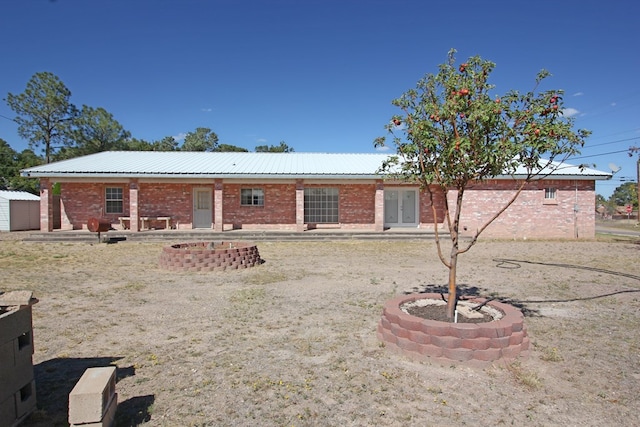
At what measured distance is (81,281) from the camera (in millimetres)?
8195

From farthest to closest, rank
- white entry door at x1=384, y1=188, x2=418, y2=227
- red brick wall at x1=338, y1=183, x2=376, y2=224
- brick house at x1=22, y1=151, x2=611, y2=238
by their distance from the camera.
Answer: white entry door at x1=384, y1=188, x2=418, y2=227
red brick wall at x1=338, y1=183, x2=376, y2=224
brick house at x1=22, y1=151, x2=611, y2=238

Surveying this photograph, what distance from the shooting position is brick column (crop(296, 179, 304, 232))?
16.8 metres

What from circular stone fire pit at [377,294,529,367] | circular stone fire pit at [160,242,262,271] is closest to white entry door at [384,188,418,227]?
circular stone fire pit at [160,242,262,271]

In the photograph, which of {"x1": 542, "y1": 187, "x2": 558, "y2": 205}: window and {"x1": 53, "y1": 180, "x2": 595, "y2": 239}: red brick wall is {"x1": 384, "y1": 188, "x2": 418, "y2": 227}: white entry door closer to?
{"x1": 53, "y1": 180, "x2": 595, "y2": 239}: red brick wall

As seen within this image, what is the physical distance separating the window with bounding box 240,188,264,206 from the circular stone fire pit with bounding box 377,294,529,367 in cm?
1394

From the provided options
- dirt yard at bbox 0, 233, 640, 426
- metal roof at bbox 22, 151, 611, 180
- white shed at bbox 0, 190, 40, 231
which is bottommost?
dirt yard at bbox 0, 233, 640, 426

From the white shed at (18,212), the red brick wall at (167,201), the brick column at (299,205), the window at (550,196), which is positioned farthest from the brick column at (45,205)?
the window at (550,196)

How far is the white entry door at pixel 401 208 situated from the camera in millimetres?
18375

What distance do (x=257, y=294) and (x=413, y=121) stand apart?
4.22m

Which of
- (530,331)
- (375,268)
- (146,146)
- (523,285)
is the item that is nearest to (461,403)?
(530,331)

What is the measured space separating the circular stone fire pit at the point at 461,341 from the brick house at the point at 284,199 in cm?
1244

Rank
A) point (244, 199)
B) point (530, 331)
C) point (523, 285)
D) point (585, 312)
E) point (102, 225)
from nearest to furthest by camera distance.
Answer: point (530, 331) → point (585, 312) → point (523, 285) → point (102, 225) → point (244, 199)

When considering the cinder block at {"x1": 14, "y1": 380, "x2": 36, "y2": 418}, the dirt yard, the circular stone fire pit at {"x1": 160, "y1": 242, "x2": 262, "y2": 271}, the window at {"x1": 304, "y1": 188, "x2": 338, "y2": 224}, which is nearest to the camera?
the cinder block at {"x1": 14, "y1": 380, "x2": 36, "y2": 418}

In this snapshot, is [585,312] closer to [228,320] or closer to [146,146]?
[228,320]
